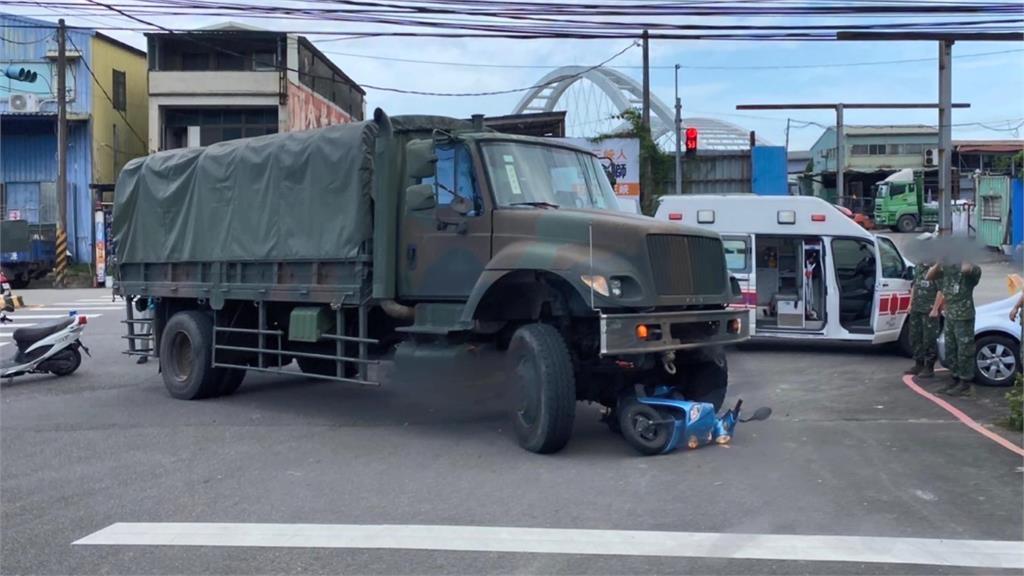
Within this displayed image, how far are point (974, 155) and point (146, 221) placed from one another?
2085 inches

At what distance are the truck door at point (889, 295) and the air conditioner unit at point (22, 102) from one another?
3428 centimetres

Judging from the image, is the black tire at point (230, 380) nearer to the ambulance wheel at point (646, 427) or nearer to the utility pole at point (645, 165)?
the ambulance wheel at point (646, 427)

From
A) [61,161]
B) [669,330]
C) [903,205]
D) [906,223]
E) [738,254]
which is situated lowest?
[669,330]

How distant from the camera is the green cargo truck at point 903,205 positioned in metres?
43.9

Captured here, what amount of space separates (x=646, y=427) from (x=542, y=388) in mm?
1011

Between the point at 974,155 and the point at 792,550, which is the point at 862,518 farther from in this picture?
the point at 974,155

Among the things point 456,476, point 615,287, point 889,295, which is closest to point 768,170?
point 889,295

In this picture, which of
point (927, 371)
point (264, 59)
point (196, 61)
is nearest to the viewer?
point (927, 371)

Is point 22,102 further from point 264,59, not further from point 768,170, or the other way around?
point 768,170

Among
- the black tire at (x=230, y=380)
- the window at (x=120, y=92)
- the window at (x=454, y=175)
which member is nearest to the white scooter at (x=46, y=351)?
the black tire at (x=230, y=380)

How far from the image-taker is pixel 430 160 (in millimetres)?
9062

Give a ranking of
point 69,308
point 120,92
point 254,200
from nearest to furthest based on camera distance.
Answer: point 254,200 → point 69,308 → point 120,92

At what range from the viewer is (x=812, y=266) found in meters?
15.3

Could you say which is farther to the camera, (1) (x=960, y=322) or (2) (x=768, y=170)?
(2) (x=768, y=170)
